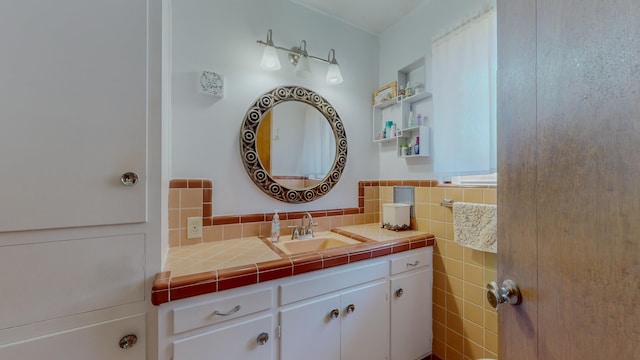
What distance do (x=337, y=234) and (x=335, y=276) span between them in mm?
561

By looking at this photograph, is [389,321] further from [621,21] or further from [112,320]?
[621,21]

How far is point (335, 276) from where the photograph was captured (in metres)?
1.27

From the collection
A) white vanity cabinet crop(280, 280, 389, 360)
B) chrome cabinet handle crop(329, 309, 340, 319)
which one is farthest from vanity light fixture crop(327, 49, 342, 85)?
chrome cabinet handle crop(329, 309, 340, 319)

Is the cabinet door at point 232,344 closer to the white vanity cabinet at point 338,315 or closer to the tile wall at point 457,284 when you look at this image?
the white vanity cabinet at point 338,315

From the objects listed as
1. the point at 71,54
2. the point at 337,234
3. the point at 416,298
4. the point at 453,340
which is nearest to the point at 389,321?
the point at 416,298

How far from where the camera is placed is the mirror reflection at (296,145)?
170 cm

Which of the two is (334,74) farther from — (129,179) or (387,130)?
(129,179)

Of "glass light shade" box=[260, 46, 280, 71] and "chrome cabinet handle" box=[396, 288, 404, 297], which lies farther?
"glass light shade" box=[260, 46, 280, 71]

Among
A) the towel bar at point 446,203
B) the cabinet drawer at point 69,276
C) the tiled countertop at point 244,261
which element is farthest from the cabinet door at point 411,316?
the cabinet drawer at point 69,276

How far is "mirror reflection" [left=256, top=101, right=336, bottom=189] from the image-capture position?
5.59ft

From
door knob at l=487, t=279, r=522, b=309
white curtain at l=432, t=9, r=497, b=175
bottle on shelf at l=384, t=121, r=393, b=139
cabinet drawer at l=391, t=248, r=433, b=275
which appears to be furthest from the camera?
bottle on shelf at l=384, t=121, r=393, b=139

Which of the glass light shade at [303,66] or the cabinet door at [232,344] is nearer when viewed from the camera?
the cabinet door at [232,344]

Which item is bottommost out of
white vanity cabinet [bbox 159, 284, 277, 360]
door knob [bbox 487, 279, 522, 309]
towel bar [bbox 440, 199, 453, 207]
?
white vanity cabinet [bbox 159, 284, 277, 360]

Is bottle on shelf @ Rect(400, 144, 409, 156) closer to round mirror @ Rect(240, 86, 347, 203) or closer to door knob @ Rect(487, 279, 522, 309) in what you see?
round mirror @ Rect(240, 86, 347, 203)
